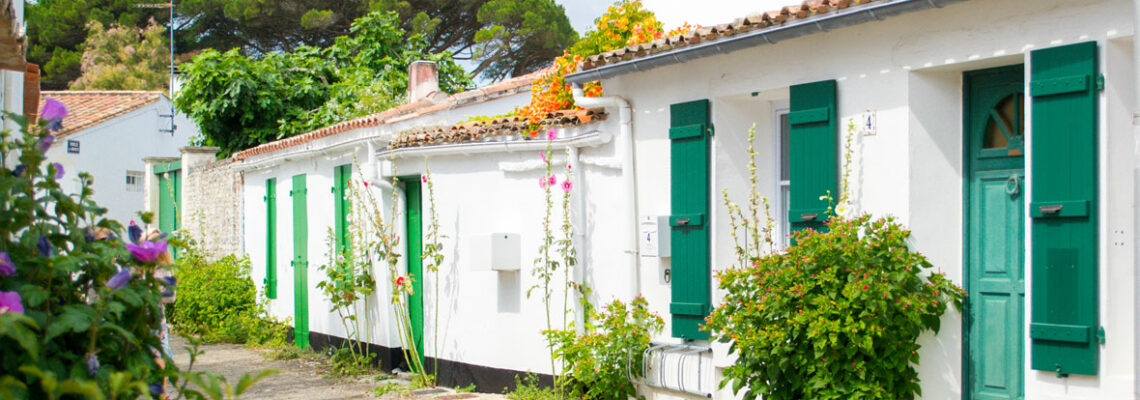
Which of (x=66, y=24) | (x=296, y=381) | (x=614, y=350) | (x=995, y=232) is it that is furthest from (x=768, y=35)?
→ (x=66, y=24)

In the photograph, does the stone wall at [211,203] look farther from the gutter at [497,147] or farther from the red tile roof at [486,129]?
the red tile roof at [486,129]

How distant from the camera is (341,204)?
480 inches

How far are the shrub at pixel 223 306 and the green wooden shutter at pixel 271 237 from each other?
42 cm

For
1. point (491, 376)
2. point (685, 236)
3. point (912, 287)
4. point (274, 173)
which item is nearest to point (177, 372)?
point (912, 287)

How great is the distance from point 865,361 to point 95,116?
2630cm

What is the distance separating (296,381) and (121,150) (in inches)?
791

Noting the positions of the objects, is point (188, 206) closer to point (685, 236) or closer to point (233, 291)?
point (233, 291)

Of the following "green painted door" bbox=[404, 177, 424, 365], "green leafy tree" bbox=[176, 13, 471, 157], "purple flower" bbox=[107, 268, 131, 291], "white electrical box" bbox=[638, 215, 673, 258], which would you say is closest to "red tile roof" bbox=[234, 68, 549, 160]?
"green painted door" bbox=[404, 177, 424, 365]

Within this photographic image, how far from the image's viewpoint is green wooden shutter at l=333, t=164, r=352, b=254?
39.5 ft

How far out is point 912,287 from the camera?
6031 millimetres

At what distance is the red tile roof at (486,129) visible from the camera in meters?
8.74

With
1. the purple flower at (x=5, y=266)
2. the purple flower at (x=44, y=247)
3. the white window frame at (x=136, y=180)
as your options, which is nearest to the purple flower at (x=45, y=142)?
the purple flower at (x=44, y=247)

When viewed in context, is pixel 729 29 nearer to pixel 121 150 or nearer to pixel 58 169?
pixel 58 169

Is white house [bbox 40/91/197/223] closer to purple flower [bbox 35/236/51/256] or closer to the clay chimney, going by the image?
the clay chimney
